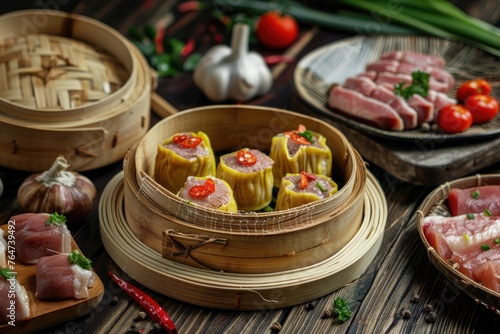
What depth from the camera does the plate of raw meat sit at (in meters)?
4.46

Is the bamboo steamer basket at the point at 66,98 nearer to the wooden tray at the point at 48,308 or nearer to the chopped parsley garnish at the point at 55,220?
the chopped parsley garnish at the point at 55,220

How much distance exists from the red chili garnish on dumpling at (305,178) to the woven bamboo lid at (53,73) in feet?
4.37

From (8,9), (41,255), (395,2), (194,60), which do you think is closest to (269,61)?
(194,60)

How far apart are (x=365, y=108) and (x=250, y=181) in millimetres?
1177

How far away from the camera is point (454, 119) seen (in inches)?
173

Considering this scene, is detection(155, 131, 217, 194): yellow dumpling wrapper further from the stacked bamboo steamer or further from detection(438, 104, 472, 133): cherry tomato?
detection(438, 104, 472, 133): cherry tomato

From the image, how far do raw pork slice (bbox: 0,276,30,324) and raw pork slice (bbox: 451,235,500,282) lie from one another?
6.75ft

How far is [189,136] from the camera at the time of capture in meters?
3.89

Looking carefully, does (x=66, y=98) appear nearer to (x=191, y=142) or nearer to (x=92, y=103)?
(x=92, y=103)

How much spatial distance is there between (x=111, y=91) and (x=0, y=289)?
5.11 feet

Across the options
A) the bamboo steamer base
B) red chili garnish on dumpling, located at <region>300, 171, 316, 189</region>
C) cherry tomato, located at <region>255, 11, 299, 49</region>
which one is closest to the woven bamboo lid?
the bamboo steamer base

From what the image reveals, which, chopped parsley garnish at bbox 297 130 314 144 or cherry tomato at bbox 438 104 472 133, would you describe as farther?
cherry tomato at bbox 438 104 472 133

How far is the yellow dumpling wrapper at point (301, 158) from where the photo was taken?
385 centimetres

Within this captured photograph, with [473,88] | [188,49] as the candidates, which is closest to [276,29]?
[188,49]
